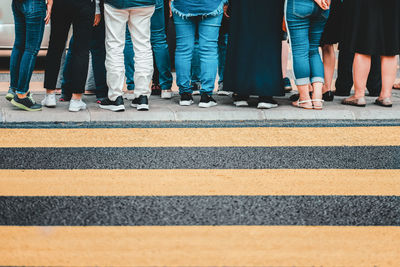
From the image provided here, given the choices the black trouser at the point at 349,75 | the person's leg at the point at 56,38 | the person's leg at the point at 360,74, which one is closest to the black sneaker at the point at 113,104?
the person's leg at the point at 56,38

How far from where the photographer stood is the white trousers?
6043 millimetres

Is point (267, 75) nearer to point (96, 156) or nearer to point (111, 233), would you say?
point (96, 156)

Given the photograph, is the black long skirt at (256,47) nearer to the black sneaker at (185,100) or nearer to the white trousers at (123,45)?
the black sneaker at (185,100)

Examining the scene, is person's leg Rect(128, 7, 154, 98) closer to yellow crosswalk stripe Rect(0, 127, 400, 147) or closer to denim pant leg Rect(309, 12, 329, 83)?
yellow crosswalk stripe Rect(0, 127, 400, 147)

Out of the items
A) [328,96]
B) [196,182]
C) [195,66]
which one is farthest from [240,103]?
[196,182]

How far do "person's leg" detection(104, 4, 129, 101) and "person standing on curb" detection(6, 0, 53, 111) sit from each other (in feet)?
1.96

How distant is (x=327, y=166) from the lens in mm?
4438

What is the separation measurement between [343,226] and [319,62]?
3.41 m

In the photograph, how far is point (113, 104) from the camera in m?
6.19

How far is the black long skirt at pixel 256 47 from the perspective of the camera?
621 cm

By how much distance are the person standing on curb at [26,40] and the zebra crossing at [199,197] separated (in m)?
0.60

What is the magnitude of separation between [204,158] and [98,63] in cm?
241

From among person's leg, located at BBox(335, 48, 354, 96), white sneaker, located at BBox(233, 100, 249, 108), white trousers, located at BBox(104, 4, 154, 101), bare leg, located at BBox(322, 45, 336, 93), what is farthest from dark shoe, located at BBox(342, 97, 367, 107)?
white trousers, located at BBox(104, 4, 154, 101)

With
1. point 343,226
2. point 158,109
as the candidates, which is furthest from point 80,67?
point 343,226
